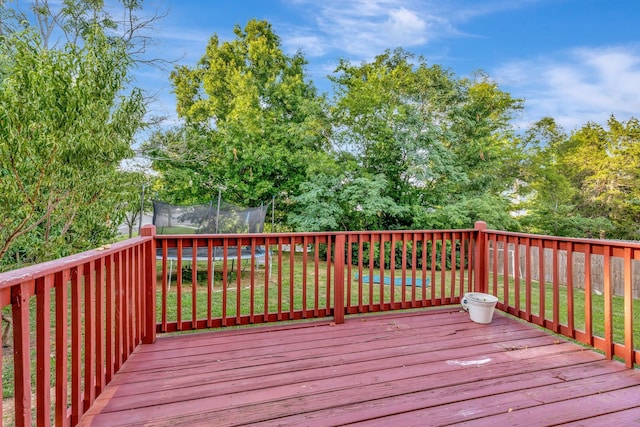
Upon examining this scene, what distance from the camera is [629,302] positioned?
8.00ft

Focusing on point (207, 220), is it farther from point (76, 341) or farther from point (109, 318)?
point (76, 341)

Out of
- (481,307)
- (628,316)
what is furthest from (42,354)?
(628,316)

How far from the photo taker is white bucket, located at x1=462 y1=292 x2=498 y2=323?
3236mm

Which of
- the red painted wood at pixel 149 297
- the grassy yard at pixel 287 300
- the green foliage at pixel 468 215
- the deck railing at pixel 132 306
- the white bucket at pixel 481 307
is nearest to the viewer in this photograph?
the deck railing at pixel 132 306

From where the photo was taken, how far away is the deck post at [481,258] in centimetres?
369

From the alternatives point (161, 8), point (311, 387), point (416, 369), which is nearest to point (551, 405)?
point (416, 369)

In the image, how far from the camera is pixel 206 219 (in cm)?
634

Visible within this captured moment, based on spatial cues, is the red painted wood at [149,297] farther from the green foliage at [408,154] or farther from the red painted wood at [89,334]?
the green foliage at [408,154]

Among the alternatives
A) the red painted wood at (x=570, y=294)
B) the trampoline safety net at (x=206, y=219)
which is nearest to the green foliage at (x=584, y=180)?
the trampoline safety net at (x=206, y=219)

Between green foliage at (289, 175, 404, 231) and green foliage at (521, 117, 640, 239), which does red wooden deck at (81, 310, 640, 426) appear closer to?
green foliage at (289, 175, 404, 231)

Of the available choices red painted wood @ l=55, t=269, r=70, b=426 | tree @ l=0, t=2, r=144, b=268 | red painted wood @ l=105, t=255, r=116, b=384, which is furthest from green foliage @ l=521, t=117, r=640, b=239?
red painted wood @ l=55, t=269, r=70, b=426

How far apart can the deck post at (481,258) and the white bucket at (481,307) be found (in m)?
0.42

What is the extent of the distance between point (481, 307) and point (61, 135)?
3647 millimetres

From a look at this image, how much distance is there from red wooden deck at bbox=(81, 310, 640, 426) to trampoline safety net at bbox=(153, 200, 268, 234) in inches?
134
